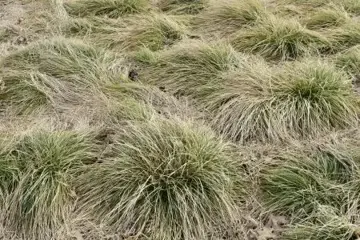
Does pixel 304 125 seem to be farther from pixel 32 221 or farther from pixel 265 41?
pixel 32 221

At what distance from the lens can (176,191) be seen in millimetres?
3178

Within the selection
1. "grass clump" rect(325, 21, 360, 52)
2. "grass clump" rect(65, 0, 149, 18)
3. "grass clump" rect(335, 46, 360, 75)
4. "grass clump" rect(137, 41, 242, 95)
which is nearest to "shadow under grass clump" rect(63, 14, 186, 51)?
"grass clump" rect(65, 0, 149, 18)

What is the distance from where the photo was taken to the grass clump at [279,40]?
4934mm

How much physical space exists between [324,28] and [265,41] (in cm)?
80

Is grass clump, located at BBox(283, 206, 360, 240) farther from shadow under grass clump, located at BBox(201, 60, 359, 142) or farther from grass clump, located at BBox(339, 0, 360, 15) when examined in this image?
grass clump, located at BBox(339, 0, 360, 15)

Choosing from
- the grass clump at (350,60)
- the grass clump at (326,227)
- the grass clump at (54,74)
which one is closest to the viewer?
the grass clump at (326,227)

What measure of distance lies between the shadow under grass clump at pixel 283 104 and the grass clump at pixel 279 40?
582mm

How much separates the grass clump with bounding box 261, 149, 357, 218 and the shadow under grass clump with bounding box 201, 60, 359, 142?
360 millimetres

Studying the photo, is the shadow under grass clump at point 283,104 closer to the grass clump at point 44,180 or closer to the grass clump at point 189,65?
the grass clump at point 189,65

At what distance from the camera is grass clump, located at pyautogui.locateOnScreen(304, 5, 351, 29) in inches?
211

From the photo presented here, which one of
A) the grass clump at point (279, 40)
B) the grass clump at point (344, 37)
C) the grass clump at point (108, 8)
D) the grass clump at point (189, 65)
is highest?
the grass clump at point (344, 37)

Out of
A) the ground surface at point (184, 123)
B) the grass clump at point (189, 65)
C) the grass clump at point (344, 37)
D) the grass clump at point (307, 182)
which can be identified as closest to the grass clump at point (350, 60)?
the ground surface at point (184, 123)

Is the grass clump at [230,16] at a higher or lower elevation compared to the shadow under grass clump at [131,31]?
higher

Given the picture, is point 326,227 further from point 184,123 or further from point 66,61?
point 66,61
